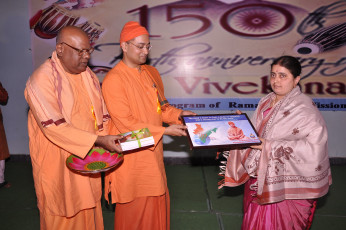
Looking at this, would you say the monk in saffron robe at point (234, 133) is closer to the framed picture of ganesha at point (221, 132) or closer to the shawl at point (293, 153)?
the framed picture of ganesha at point (221, 132)

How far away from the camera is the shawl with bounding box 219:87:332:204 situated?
100 inches

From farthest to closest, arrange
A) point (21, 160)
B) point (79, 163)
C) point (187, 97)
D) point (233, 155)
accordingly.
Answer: point (21, 160) < point (187, 97) < point (233, 155) < point (79, 163)

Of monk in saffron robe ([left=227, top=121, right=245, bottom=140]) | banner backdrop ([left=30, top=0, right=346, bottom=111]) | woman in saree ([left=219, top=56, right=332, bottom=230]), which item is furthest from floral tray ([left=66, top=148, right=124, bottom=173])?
banner backdrop ([left=30, top=0, right=346, bottom=111])

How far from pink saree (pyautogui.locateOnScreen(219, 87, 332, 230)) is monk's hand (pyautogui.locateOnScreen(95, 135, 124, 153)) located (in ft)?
3.99

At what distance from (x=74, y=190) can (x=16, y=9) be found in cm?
439

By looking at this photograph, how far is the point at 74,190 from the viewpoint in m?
2.63

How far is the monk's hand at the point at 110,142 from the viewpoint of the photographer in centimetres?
246

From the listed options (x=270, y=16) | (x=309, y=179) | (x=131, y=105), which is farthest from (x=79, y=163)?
(x=270, y=16)

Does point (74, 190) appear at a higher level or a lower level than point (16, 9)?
lower

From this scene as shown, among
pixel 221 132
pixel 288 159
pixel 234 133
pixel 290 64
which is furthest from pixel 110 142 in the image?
pixel 290 64

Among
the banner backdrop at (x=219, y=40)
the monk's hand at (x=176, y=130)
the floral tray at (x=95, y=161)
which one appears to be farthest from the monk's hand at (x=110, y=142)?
the banner backdrop at (x=219, y=40)

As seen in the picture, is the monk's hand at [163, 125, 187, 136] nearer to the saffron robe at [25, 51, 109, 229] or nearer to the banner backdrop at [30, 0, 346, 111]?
the saffron robe at [25, 51, 109, 229]

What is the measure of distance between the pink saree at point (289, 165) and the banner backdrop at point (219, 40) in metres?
2.79

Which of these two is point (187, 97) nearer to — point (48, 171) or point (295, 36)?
point (295, 36)
